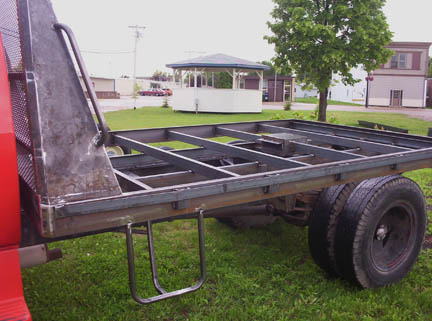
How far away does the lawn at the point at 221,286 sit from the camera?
3596 mm

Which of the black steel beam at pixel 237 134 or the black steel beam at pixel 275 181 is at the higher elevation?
the black steel beam at pixel 237 134

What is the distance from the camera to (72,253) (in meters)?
4.74

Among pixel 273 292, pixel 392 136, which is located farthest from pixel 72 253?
pixel 392 136

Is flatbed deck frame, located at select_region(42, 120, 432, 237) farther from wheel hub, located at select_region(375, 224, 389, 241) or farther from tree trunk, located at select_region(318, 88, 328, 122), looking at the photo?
tree trunk, located at select_region(318, 88, 328, 122)

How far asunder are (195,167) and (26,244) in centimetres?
117

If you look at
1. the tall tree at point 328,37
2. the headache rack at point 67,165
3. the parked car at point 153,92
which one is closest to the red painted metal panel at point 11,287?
the headache rack at point 67,165

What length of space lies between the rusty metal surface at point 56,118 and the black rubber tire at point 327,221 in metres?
2.17

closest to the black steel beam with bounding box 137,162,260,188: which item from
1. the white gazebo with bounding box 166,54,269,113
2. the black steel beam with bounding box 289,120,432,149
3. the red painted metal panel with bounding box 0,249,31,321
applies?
the red painted metal panel with bounding box 0,249,31,321

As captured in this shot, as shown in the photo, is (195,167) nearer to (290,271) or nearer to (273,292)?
(273,292)

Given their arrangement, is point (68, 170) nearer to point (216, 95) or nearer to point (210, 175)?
point (210, 175)

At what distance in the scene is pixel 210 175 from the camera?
2994 mm

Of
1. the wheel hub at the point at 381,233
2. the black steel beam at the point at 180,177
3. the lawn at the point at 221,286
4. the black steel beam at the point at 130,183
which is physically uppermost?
the black steel beam at the point at 130,183

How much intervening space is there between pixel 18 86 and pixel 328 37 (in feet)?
59.5

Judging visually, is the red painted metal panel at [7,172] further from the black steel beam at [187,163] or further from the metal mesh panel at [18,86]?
the black steel beam at [187,163]
